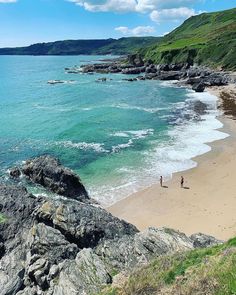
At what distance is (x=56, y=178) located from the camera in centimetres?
3769

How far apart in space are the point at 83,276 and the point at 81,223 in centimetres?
690

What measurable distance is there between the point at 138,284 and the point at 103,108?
70480 millimetres

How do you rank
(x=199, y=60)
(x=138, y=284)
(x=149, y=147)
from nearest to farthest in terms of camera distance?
1. (x=138, y=284)
2. (x=149, y=147)
3. (x=199, y=60)

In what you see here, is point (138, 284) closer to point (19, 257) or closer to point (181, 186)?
point (19, 257)

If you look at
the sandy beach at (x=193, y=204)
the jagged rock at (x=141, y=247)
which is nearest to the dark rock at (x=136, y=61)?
the sandy beach at (x=193, y=204)

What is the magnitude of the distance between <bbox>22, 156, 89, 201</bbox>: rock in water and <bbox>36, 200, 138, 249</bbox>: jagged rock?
8821 millimetres

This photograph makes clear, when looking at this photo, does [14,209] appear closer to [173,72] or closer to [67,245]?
[67,245]

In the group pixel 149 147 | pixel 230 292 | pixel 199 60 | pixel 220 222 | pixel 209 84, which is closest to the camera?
pixel 230 292

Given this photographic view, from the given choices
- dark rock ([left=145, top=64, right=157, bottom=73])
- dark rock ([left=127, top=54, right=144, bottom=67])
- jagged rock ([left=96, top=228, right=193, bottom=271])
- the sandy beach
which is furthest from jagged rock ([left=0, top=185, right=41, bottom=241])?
dark rock ([left=127, top=54, right=144, bottom=67])

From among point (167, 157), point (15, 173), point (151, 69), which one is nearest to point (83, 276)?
point (15, 173)

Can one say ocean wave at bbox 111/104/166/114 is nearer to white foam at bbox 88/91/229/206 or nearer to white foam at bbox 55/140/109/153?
white foam at bbox 88/91/229/206

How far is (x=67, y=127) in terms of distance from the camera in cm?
6631

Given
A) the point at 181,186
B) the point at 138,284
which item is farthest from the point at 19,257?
the point at 181,186

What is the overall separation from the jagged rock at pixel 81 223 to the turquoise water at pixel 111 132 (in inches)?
365
